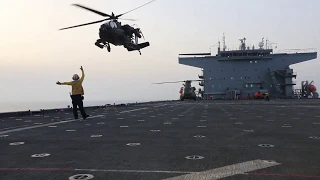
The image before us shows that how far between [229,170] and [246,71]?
64041 mm

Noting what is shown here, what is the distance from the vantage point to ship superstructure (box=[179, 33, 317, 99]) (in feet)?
216

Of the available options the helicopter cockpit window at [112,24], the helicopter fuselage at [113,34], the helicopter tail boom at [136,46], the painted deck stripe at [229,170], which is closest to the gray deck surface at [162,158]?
the painted deck stripe at [229,170]

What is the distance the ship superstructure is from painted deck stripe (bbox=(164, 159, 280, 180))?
2432 inches

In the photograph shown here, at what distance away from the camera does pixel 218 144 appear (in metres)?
7.50

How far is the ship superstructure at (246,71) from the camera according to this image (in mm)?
65812

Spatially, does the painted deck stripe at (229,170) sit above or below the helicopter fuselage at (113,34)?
below

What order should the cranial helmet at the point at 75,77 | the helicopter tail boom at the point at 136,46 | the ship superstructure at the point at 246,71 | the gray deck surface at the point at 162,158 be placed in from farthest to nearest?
the ship superstructure at the point at 246,71 → the helicopter tail boom at the point at 136,46 → the cranial helmet at the point at 75,77 → the gray deck surface at the point at 162,158

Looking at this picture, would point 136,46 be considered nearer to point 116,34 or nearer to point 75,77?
point 116,34

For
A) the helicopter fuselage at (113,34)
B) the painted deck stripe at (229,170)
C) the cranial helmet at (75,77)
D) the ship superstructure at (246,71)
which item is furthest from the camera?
the ship superstructure at (246,71)

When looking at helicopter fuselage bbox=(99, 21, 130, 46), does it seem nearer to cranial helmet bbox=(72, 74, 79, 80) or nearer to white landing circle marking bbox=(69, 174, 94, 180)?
cranial helmet bbox=(72, 74, 79, 80)

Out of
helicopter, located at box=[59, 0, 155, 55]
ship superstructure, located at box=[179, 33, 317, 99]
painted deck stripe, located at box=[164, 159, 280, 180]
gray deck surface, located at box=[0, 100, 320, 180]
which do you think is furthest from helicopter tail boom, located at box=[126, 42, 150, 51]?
ship superstructure, located at box=[179, 33, 317, 99]

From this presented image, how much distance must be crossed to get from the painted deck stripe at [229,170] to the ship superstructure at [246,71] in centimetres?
6176

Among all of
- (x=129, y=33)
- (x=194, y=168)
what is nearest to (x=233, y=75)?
(x=129, y=33)

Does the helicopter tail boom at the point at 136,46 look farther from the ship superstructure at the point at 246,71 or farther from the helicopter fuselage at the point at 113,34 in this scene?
the ship superstructure at the point at 246,71
